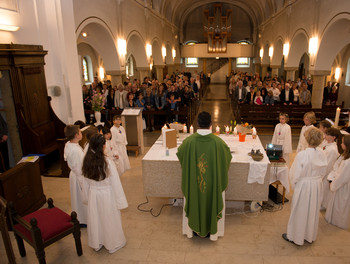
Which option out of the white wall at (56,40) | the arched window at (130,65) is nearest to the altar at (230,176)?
the white wall at (56,40)

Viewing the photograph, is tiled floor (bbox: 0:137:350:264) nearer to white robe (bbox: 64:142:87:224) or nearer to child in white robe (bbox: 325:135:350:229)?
child in white robe (bbox: 325:135:350:229)

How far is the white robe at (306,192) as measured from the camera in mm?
3771

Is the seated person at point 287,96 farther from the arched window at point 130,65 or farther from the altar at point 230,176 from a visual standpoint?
the arched window at point 130,65

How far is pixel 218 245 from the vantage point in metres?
4.18

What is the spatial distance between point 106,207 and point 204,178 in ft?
4.52

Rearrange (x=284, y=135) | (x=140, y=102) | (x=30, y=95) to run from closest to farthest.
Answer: (x=30, y=95) < (x=284, y=135) < (x=140, y=102)

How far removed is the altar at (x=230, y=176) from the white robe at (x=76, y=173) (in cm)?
107

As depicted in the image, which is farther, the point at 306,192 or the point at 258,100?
the point at 258,100

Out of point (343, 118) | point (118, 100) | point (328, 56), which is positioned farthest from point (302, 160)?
point (328, 56)

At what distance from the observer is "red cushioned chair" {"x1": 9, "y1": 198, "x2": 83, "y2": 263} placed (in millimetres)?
3463

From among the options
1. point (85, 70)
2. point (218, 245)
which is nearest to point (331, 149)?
point (218, 245)

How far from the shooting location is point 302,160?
379cm

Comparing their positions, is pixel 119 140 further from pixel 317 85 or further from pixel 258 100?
pixel 317 85

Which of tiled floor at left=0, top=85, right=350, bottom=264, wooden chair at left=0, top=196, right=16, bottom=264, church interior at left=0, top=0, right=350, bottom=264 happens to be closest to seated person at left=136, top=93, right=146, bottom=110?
church interior at left=0, top=0, right=350, bottom=264
